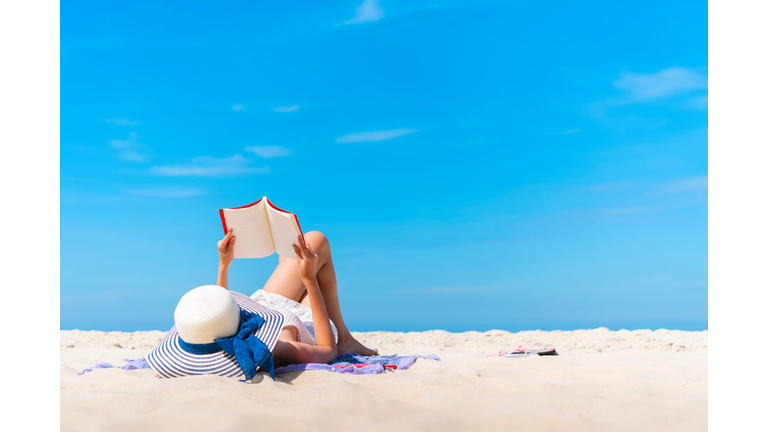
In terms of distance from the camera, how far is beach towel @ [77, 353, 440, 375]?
286 cm

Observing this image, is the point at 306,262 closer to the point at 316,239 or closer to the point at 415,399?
the point at 316,239

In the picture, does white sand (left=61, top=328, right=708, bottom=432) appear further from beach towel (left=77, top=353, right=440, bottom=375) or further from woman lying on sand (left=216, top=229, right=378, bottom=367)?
woman lying on sand (left=216, top=229, right=378, bottom=367)

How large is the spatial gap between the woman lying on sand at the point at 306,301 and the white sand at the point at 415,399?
0.22 m

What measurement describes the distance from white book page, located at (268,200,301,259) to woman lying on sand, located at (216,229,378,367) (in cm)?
7

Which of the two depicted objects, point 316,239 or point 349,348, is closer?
point 316,239

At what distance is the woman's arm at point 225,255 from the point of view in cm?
351

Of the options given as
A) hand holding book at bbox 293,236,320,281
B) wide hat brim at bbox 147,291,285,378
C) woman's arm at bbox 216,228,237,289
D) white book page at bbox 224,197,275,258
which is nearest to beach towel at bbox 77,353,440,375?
wide hat brim at bbox 147,291,285,378

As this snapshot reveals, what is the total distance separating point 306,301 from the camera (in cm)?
393

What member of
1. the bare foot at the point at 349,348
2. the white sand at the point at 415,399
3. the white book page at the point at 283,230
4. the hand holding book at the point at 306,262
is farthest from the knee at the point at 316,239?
the white sand at the point at 415,399

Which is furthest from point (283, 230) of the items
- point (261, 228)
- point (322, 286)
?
point (322, 286)

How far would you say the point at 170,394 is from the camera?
7.47 ft

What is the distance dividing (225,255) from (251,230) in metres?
0.31

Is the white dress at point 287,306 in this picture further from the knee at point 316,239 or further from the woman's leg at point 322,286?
the knee at point 316,239
